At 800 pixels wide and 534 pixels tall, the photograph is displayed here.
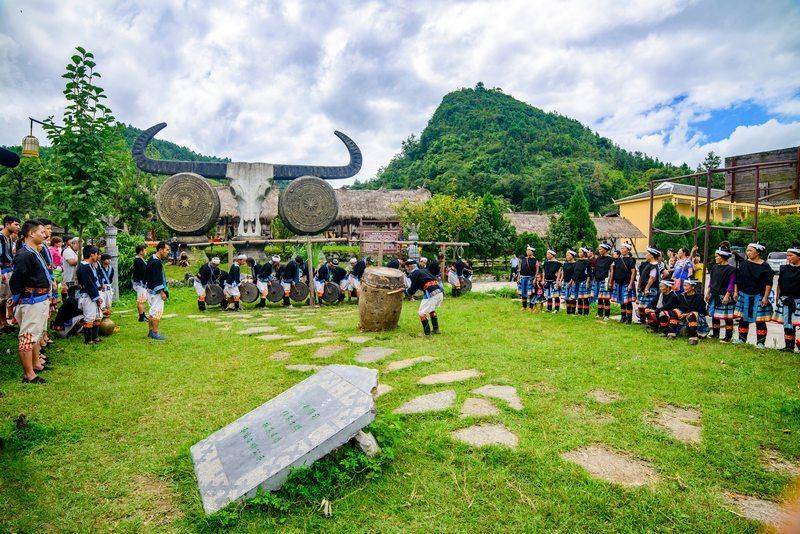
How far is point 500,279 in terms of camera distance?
69.1 feet

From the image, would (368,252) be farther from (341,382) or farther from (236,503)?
(236,503)

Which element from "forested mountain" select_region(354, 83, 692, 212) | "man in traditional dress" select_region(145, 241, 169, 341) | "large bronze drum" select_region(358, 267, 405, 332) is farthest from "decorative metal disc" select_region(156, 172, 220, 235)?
"forested mountain" select_region(354, 83, 692, 212)

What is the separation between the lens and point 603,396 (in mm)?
4348

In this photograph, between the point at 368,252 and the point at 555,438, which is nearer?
the point at 555,438

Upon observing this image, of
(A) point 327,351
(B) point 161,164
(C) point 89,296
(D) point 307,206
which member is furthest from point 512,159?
(C) point 89,296

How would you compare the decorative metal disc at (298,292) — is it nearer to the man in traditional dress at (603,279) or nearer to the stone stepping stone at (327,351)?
the stone stepping stone at (327,351)

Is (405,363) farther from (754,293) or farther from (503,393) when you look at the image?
(754,293)

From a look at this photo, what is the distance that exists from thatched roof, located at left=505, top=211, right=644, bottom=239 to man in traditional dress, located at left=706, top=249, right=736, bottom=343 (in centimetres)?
2508

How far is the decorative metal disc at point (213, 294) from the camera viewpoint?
442 inches

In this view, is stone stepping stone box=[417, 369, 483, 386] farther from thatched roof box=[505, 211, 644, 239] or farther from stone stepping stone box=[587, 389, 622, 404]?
thatched roof box=[505, 211, 644, 239]

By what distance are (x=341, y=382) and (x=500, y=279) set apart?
1840 cm

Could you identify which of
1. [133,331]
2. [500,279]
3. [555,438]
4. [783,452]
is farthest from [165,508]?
[500,279]

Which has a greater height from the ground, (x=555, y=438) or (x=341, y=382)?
(x=341, y=382)

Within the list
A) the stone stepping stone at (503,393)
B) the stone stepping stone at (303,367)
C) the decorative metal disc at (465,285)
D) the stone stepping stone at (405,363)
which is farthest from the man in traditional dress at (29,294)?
the decorative metal disc at (465,285)
